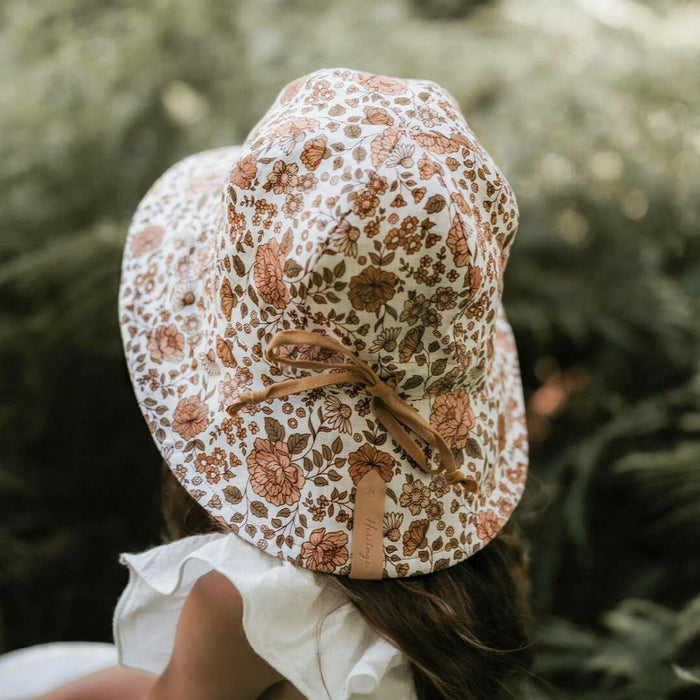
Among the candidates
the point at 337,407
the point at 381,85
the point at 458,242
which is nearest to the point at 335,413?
the point at 337,407

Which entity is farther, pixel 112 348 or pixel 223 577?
pixel 112 348

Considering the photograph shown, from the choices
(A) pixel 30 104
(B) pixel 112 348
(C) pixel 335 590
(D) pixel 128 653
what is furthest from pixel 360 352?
(A) pixel 30 104

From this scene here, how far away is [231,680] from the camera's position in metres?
0.89

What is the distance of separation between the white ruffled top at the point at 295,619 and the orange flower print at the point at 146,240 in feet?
1.28

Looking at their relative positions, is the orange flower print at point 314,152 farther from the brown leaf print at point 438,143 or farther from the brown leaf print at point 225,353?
the brown leaf print at point 225,353

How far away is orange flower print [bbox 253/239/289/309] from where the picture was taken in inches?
29.4

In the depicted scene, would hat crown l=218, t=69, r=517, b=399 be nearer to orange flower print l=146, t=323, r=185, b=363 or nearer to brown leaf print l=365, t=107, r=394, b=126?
brown leaf print l=365, t=107, r=394, b=126

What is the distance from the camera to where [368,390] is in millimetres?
789

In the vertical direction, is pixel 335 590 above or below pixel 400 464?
below

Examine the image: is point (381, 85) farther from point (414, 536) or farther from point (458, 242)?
point (414, 536)

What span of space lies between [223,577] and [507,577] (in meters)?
0.39

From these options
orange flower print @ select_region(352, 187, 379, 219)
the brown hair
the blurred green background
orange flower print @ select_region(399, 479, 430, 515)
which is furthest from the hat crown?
the blurred green background

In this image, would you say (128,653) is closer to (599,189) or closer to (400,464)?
(400,464)

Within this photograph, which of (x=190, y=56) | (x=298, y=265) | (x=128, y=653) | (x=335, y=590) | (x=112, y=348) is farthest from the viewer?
(x=190, y=56)
